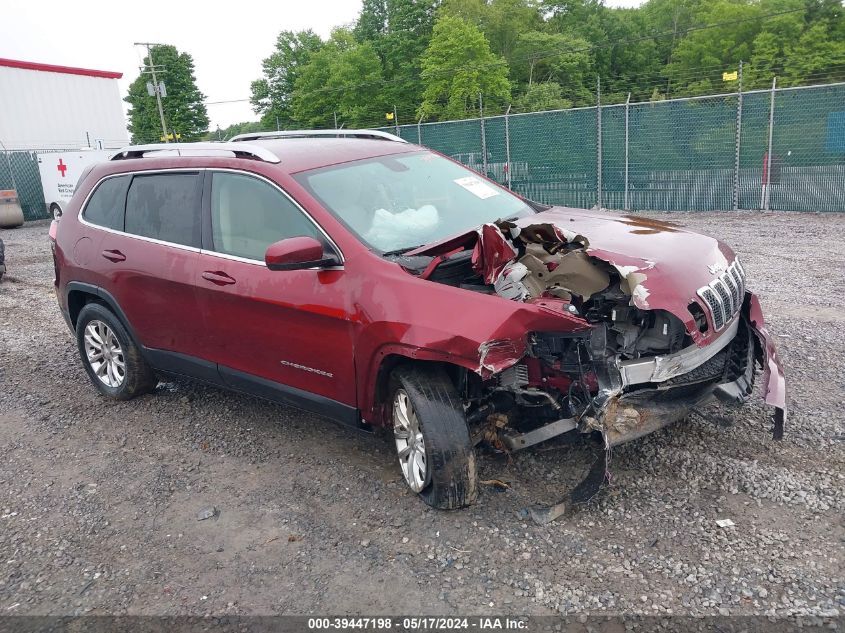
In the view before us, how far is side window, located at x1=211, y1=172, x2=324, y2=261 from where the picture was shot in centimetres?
392

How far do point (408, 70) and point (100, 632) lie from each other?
172ft

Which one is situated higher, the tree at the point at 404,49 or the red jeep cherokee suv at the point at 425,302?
the tree at the point at 404,49

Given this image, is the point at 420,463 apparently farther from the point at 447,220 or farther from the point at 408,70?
the point at 408,70

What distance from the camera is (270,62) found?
67812mm

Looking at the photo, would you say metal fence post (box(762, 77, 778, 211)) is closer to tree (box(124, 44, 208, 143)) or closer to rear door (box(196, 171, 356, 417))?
rear door (box(196, 171, 356, 417))

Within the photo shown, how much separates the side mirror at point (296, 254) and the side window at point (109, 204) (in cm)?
202

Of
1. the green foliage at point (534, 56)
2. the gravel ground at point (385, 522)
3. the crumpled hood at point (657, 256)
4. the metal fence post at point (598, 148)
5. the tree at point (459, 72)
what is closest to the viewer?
the gravel ground at point (385, 522)

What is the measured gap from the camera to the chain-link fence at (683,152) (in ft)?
41.4

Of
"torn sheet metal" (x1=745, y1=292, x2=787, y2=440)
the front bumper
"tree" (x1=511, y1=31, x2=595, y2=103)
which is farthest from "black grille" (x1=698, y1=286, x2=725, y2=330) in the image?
"tree" (x1=511, y1=31, x2=595, y2=103)

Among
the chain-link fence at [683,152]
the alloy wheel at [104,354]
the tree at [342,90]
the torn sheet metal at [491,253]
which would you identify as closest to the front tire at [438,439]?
the torn sheet metal at [491,253]

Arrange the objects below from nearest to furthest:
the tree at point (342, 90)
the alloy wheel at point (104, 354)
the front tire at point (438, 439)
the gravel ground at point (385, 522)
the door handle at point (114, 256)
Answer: the gravel ground at point (385, 522) → the front tire at point (438, 439) → the door handle at point (114, 256) → the alloy wheel at point (104, 354) → the tree at point (342, 90)

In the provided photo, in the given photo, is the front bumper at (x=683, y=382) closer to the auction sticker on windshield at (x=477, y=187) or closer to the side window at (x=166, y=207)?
the auction sticker on windshield at (x=477, y=187)

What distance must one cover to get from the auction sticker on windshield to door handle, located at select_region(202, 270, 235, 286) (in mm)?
1631

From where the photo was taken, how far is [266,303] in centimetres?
396
